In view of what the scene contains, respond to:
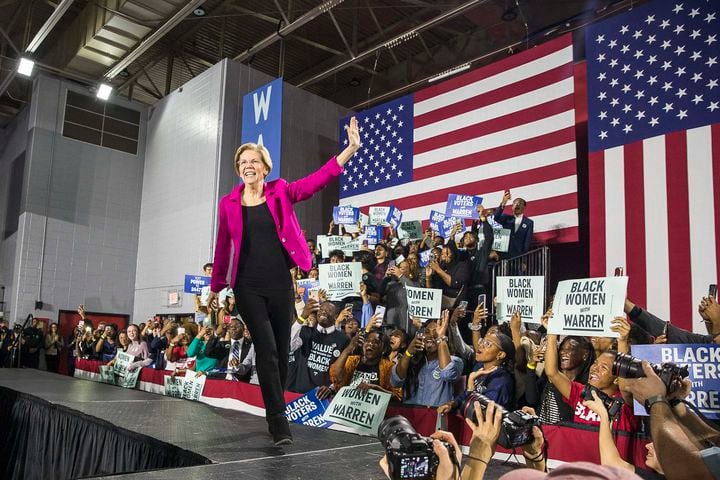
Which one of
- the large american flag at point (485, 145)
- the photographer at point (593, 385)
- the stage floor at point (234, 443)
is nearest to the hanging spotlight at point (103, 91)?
the large american flag at point (485, 145)

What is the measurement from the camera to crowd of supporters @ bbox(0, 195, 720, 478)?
3395mm

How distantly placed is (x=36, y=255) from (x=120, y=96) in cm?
443

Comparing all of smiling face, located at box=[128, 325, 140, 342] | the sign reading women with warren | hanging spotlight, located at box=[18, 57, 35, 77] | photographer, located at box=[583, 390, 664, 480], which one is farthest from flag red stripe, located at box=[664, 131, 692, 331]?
hanging spotlight, located at box=[18, 57, 35, 77]

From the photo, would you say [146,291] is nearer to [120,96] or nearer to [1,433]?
[120,96]

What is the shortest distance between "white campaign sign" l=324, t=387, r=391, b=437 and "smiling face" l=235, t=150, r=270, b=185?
5.87 ft

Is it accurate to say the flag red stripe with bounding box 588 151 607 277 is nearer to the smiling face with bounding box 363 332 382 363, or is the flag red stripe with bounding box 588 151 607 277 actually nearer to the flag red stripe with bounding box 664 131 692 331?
the flag red stripe with bounding box 664 131 692 331

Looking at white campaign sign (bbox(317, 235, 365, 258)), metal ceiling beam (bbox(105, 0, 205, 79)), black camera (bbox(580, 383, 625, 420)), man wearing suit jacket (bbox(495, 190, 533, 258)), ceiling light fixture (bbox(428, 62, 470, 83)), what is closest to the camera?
black camera (bbox(580, 383, 625, 420))

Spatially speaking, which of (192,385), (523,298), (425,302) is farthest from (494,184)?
(192,385)

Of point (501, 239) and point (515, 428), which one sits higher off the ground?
point (501, 239)

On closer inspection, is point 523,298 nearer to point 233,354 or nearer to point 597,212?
point 233,354

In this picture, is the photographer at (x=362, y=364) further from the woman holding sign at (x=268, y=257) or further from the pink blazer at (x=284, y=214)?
the pink blazer at (x=284, y=214)

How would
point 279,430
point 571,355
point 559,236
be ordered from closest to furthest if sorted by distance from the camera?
point 279,430 < point 571,355 < point 559,236

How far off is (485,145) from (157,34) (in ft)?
23.4

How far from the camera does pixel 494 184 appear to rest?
8.88 metres
